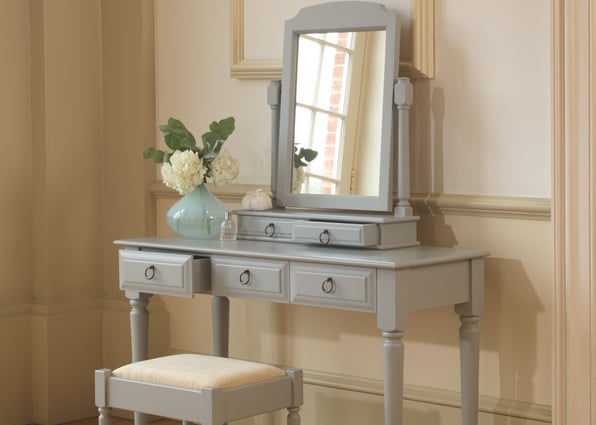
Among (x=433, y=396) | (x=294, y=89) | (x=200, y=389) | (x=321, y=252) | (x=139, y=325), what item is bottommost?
(x=433, y=396)

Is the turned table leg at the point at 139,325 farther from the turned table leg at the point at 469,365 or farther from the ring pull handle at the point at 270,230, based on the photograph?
the turned table leg at the point at 469,365

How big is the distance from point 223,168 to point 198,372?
37.5 inches

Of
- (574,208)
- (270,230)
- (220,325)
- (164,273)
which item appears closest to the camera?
(574,208)

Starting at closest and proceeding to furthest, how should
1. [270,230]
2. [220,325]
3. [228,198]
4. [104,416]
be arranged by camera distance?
[104,416]
[270,230]
[220,325]
[228,198]

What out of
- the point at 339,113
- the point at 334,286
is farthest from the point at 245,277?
the point at 339,113

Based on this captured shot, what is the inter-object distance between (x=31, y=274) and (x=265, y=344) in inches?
43.1

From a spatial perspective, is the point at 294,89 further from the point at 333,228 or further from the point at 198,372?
the point at 198,372

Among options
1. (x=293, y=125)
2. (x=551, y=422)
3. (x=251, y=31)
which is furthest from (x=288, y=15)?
(x=551, y=422)

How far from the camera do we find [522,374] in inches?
143

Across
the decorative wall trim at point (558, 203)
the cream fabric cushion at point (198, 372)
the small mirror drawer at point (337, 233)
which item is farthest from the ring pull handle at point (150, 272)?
the decorative wall trim at point (558, 203)

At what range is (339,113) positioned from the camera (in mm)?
3850

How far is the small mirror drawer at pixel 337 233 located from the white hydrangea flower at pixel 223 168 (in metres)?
0.42

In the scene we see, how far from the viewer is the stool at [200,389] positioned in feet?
10.5

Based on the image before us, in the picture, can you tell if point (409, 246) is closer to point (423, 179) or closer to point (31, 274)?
point (423, 179)
